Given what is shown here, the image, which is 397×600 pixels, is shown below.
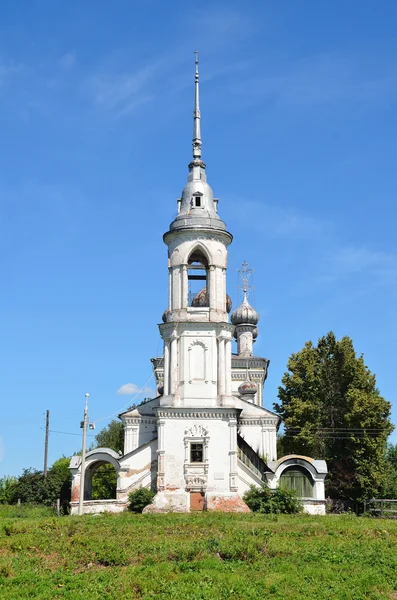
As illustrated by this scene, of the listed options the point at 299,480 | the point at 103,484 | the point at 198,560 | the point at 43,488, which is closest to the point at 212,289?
the point at 299,480

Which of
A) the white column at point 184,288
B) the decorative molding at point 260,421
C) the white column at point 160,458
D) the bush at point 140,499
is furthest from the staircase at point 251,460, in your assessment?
the white column at point 184,288

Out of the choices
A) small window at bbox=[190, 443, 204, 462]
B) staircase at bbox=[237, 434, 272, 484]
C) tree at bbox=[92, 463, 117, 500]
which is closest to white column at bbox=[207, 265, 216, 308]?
Result: small window at bbox=[190, 443, 204, 462]

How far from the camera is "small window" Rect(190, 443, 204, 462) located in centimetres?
3133

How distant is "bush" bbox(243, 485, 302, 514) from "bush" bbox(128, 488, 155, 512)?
13.2 feet

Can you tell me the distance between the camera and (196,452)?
103ft

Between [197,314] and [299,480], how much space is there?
338 inches

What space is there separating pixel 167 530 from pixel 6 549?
488 cm

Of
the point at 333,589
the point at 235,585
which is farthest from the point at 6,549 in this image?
the point at 333,589

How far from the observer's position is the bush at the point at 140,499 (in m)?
30.4

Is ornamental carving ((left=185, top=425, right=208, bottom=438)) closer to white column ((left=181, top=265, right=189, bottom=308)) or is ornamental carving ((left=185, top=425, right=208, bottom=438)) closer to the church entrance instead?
the church entrance

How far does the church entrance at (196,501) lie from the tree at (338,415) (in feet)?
27.1

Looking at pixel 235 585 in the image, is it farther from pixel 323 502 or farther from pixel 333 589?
pixel 323 502

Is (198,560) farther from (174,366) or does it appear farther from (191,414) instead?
(174,366)

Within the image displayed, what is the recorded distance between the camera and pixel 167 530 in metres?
21.9
